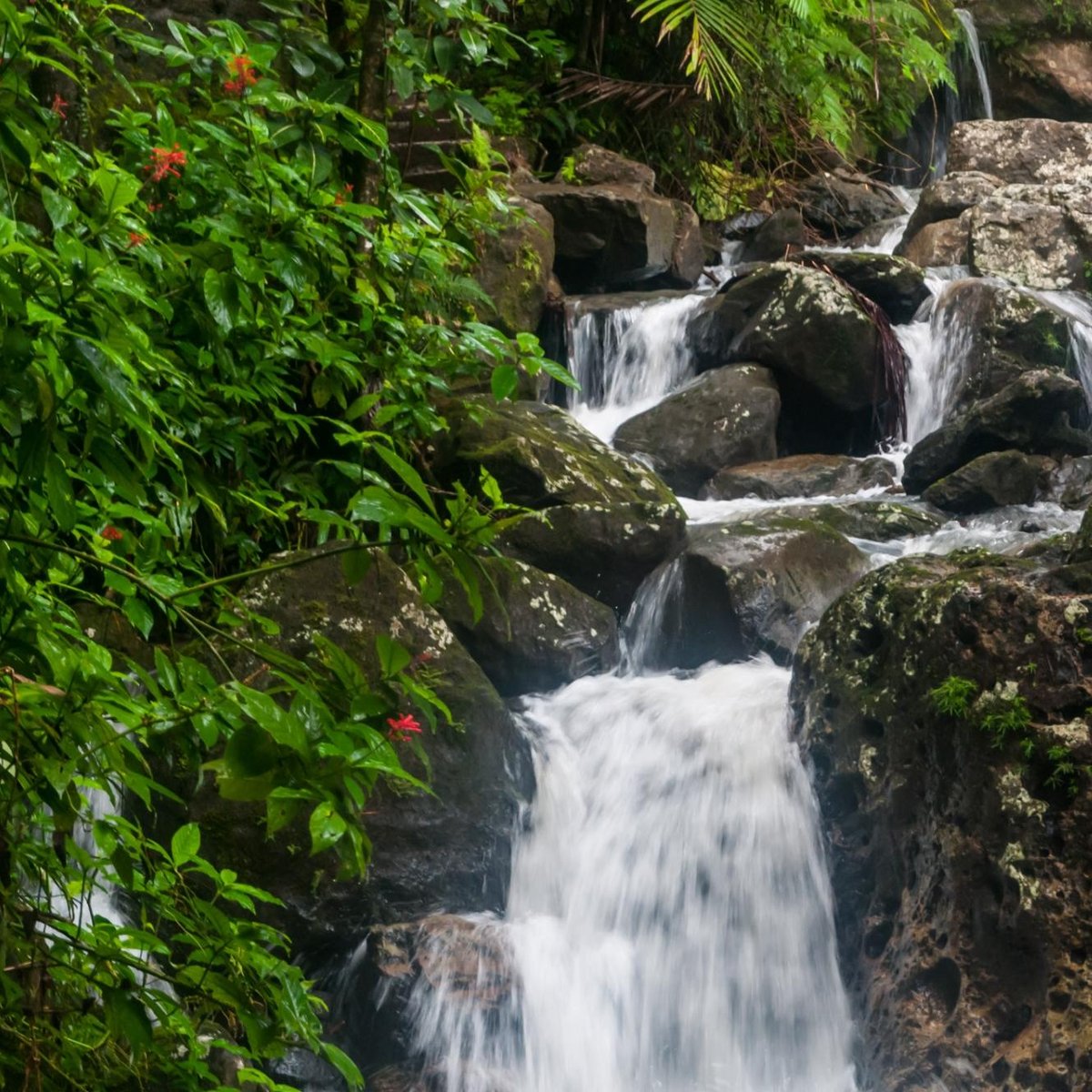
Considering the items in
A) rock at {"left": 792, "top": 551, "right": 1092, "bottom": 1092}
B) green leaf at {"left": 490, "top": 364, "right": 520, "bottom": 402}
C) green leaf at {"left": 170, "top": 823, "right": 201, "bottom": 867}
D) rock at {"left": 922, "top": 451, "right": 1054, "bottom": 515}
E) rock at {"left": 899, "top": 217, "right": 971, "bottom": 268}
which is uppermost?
rock at {"left": 899, "top": 217, "right": 971, "bottom": 268}

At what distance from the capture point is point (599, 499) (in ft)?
21.4

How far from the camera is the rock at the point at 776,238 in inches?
462

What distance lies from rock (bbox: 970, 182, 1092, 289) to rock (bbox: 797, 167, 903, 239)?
2.01m

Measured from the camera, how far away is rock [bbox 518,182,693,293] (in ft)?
33.7

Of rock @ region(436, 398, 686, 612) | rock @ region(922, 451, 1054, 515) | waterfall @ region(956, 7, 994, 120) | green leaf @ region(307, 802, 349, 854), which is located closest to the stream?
rock @ region(436, 398, 686, 612)

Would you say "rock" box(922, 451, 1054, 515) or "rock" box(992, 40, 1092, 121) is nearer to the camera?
"rock" box(922, 451, 1054, 515)

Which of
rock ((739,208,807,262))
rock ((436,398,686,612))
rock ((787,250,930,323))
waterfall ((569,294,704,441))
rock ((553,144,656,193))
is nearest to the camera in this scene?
rock ((436,398,686,612))

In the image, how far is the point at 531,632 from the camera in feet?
19.0

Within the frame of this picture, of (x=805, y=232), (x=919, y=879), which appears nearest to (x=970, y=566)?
(x=919, y=879)

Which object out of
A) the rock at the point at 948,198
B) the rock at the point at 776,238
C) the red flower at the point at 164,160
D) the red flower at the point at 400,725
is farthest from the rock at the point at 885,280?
the red flower at the point at 400,725

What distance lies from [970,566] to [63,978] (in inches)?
132

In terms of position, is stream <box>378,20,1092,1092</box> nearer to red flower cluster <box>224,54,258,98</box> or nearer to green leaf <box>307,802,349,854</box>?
red flower cluster <box>224,54,258,98</box>

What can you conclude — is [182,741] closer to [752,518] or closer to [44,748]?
[44,748]

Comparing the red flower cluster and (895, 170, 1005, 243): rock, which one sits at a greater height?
(895, 170, 1005, 243): rock
